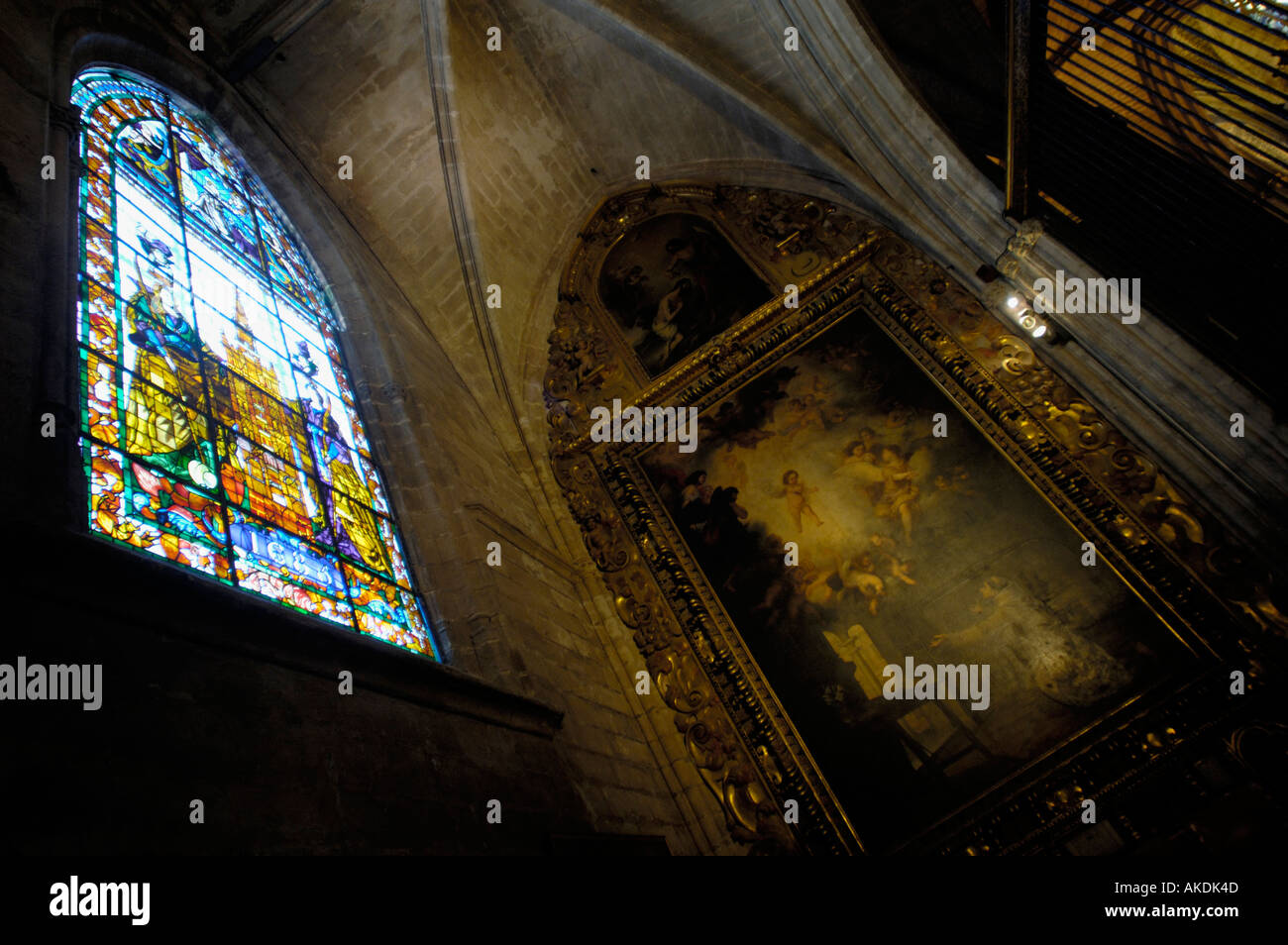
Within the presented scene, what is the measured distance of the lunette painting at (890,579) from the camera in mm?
4793

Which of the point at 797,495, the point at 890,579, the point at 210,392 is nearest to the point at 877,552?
the point at 890,579

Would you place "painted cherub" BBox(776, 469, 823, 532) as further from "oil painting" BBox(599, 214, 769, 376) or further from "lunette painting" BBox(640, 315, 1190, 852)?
"oil painting" BBox(599, 214, 769, 376)

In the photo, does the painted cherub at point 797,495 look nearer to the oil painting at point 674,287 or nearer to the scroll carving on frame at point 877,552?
the scroll carving on frame at point 877,552

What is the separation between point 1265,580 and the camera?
4.61 meters

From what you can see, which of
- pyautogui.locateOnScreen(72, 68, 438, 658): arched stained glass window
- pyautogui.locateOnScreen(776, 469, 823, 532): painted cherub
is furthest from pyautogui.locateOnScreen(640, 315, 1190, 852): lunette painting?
pyautogui.locateOnScreen(72, 68, 438, 658): arched stained glass window

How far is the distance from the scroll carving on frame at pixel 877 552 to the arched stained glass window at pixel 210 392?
2.44 m

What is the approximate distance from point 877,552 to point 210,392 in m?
4.55

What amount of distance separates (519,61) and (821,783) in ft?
24.9

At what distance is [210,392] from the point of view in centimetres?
397

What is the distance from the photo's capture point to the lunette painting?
479 centimetres

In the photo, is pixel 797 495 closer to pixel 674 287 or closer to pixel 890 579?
pixel 890 579
